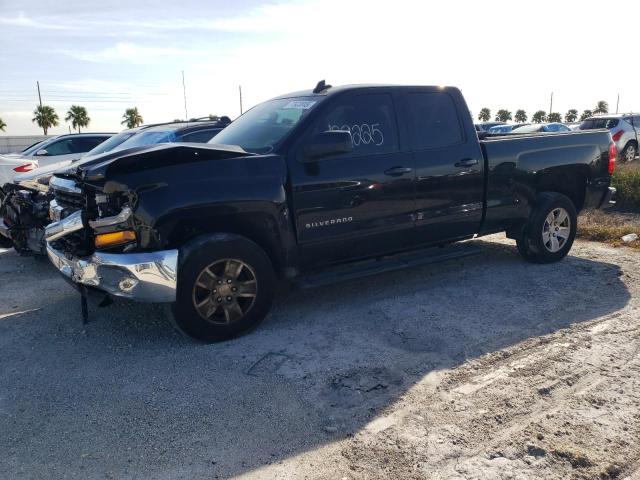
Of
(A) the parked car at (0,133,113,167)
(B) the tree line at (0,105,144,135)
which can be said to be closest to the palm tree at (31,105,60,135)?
(B) the tree line at (0,105,144,135)

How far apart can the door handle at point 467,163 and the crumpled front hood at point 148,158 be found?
2.22m

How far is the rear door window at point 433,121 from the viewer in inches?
211

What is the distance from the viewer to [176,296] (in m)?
4.06

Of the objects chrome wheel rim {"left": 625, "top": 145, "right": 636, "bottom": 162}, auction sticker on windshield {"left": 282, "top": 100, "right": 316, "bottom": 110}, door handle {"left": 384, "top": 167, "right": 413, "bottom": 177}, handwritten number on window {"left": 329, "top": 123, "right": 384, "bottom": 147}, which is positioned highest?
auction sticker on windshield {"left": 282, "top": 100, "right": 316, "bottom": 110}

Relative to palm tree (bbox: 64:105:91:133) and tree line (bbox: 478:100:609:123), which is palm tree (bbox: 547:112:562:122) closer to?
tree line (bbox: 478:100:609:123)

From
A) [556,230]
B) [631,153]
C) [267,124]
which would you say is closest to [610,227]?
[556,230]

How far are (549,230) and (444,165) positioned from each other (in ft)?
5.82

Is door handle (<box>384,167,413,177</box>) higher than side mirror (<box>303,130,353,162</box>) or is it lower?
lower

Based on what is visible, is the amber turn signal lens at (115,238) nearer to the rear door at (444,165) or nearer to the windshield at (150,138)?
the rear door at (444,165)

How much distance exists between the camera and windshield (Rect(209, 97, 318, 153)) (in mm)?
4832

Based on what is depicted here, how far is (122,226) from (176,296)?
63 cm

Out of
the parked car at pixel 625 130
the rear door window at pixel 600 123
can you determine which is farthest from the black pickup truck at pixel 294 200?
the rear door window at pixel 600 123

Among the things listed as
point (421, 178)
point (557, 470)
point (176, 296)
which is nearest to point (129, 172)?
point (176, 296)

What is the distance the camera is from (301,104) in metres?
5.07
